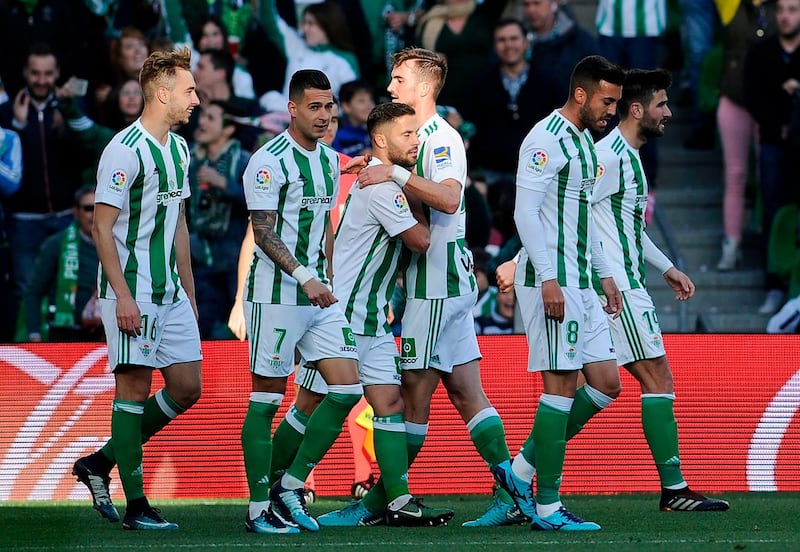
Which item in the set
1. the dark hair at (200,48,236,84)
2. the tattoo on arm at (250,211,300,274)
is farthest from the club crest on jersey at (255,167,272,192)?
the dark hair at (200,48,236,84)

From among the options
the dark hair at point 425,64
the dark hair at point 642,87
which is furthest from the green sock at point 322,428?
the dark hair at point 642,87

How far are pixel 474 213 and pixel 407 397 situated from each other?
4.64 metres

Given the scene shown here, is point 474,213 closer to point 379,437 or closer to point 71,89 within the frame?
point 71,89

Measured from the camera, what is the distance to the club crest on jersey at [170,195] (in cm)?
781

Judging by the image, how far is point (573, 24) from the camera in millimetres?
13664

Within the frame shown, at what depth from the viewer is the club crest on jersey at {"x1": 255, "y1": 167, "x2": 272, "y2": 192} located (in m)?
7.59

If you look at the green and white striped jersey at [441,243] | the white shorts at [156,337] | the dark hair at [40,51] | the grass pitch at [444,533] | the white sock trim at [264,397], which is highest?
the dark hair at [40,51]

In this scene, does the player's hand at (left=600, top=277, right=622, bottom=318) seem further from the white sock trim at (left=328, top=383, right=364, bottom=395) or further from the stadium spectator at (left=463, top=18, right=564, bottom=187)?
the stadium spectator at (left=463, top=18, right=564, bottom=187)

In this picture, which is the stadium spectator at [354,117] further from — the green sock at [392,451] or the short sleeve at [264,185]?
the green sock at [392,451]

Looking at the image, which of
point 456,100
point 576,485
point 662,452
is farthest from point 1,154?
point 662,452

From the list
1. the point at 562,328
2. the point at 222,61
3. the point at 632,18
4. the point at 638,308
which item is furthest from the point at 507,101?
the point at 562,328

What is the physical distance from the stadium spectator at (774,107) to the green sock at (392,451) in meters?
6.22

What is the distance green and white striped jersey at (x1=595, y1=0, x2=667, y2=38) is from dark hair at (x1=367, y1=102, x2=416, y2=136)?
5.97 metres

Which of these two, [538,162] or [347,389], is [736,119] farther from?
[347,389]
